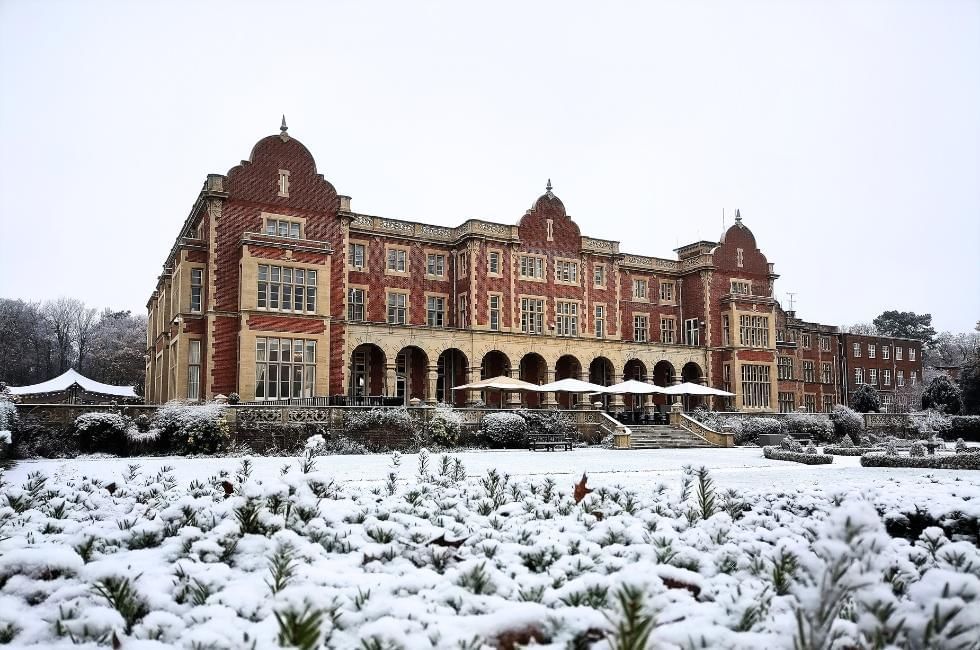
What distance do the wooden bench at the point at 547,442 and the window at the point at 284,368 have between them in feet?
31.4

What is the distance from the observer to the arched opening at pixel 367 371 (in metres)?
35.2

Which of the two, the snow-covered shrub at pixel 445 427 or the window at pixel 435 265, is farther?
the window at pixel 435 265

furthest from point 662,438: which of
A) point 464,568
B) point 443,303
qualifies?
point 464,568

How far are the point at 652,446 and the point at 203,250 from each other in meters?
21.1

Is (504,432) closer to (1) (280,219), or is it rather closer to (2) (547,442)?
(2) (547,442)

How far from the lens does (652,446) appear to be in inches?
1180

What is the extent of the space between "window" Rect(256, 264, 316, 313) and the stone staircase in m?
14.9

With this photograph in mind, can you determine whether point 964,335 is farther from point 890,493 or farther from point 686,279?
point 890,493

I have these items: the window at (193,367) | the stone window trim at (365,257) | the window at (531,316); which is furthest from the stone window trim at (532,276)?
the window at (193,367)

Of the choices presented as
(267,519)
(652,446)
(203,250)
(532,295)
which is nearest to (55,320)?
(203,250)

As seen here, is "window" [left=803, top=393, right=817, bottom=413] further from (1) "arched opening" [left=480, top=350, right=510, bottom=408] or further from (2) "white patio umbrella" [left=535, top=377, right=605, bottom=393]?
(2) "white patio umbrella" [left=535, top=377, right=605, bottom=393]

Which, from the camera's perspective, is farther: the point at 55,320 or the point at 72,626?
the point at 55,320

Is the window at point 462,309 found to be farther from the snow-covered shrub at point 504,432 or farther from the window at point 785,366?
the window at point 785,366

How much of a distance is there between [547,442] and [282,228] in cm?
1500
